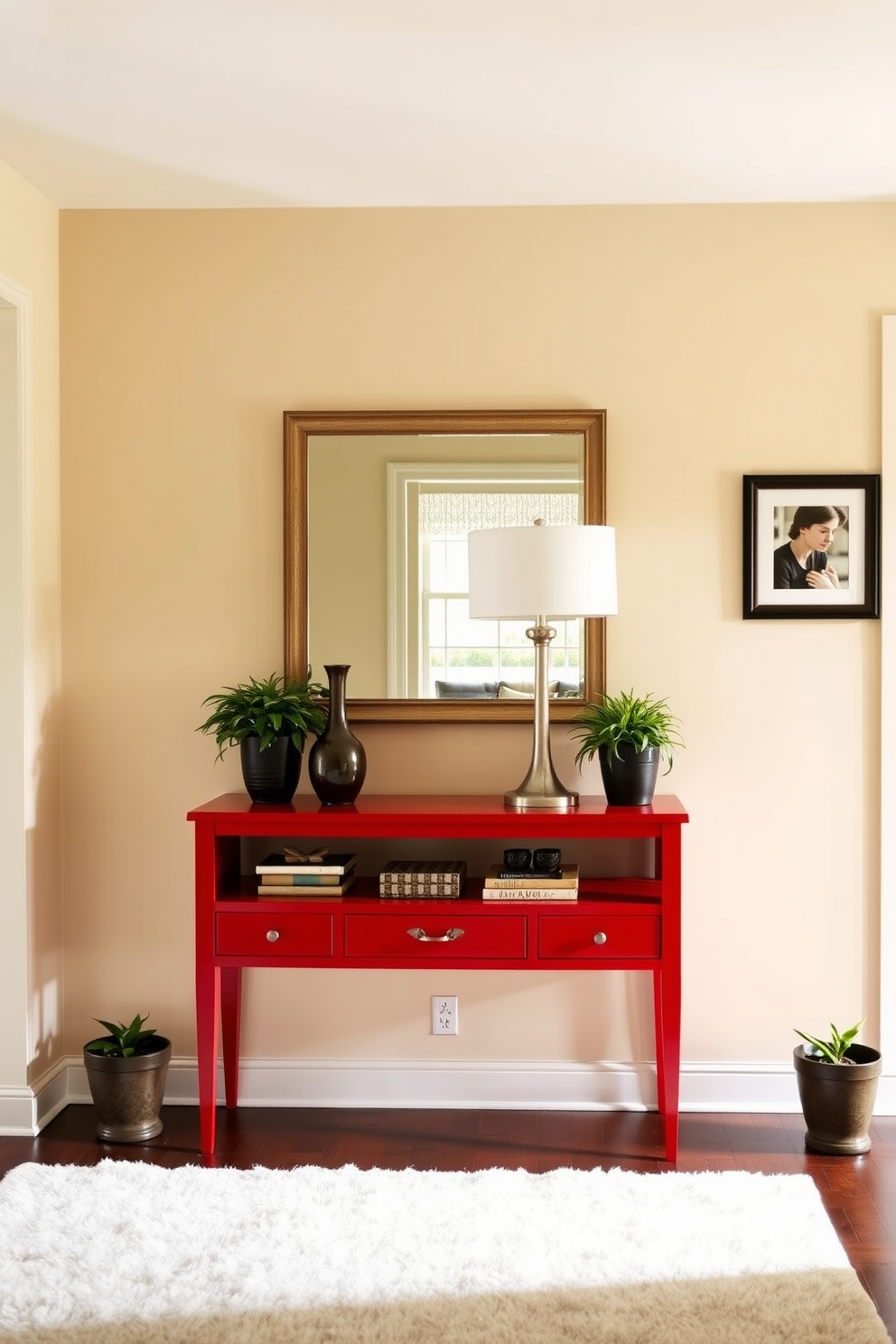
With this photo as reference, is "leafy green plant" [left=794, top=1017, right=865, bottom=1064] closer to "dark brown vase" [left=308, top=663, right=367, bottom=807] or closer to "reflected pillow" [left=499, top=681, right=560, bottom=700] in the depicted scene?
"reflected pillow" [left=499, top=681, right=560, bottom=700]

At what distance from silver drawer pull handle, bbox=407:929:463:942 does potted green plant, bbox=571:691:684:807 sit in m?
0.54

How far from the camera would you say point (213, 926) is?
10.3 ft

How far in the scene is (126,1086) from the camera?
10.6 feet

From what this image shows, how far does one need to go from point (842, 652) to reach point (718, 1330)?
1864 millimetres

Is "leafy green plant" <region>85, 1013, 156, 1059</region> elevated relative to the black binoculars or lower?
lower

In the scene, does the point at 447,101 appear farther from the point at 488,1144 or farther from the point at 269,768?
the point at 488,1144

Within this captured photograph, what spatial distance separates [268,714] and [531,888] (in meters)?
0.84

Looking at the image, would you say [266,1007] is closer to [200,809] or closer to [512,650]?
[200,809]

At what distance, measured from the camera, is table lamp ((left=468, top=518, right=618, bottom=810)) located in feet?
10.2

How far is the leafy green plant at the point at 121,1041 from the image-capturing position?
10.8ft

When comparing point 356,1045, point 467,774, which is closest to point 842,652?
point 467,774

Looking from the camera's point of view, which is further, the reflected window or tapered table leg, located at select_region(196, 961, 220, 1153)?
the reflected window

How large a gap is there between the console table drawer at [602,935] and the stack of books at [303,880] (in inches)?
21.4

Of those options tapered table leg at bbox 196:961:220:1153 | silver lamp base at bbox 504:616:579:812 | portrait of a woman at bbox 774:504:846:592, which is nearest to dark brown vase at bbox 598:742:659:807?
silver lamp base at bbox 504:616:579:812
